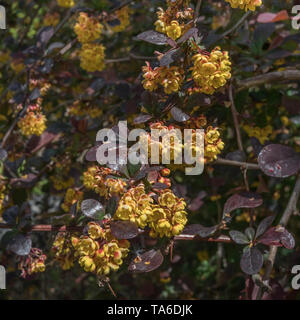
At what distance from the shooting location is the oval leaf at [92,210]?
1272 mm

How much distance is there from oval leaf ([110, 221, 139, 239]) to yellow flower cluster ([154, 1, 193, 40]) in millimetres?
585

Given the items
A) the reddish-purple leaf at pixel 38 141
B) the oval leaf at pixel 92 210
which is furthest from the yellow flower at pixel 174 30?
the reddish-purple leaf at pixel 38 141

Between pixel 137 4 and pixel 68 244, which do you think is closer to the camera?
pixel 68 244

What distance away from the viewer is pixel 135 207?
44.7 inches

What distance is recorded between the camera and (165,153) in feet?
3.94

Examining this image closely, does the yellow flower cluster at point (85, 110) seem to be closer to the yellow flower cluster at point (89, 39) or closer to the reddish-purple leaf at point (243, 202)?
the yellow flower cluster at point (89, 39)

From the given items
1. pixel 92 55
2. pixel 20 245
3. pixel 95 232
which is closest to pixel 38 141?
pixel 92 55

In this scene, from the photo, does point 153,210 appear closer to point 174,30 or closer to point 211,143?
point 211,143

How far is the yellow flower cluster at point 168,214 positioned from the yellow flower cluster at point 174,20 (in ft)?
1.58

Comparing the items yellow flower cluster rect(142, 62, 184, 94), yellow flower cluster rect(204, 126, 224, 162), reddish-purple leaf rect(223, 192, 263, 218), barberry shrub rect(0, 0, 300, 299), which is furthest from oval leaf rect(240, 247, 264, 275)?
yellow flower cluster rect(142, 62, 184, 94)

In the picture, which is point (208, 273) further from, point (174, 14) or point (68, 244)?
point (174, 14)

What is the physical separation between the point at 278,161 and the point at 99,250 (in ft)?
2.28
